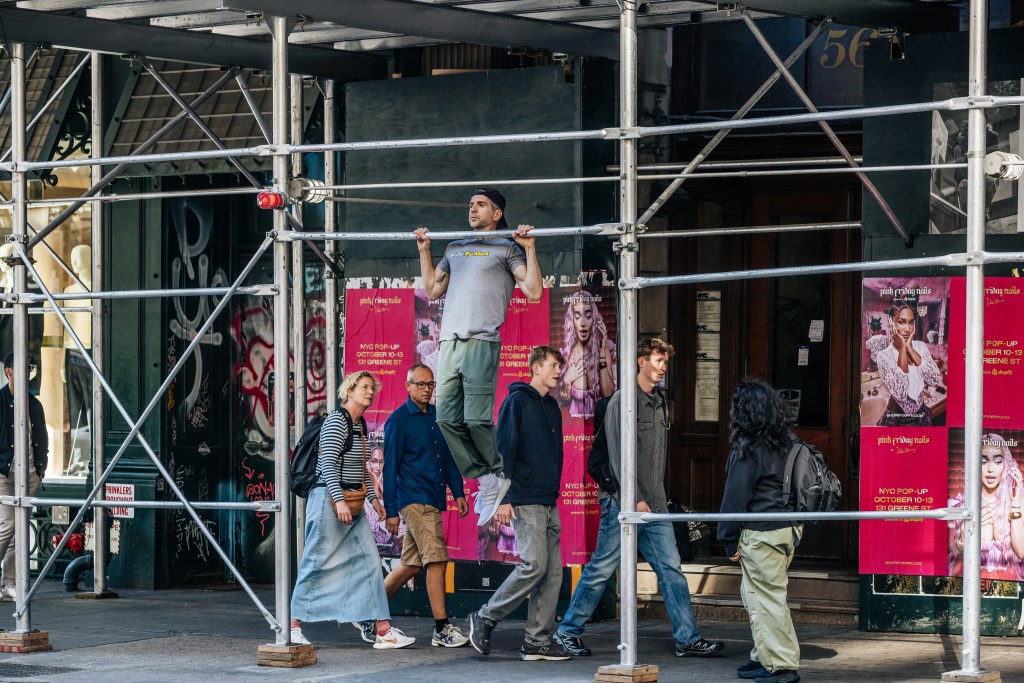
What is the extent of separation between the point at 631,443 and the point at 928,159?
327cm

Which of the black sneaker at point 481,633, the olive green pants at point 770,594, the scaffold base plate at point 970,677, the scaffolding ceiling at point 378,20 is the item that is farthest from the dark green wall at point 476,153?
the scaffold base plate at point 970,677

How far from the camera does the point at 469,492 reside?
12.5 metres

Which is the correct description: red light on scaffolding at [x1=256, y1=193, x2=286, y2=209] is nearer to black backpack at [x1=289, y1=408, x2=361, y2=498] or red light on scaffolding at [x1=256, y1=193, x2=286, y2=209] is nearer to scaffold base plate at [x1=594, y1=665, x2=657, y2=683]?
black backpack at [x1=289, y1=408, x2=361, y2=498]

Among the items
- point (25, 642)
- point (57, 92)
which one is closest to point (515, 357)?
point (25, 642)

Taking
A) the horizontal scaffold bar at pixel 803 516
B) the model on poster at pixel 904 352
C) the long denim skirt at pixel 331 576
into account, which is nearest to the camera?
the horizontal scaffold bar at pixel 803 516

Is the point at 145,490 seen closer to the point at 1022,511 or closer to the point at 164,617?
the point at 164,617

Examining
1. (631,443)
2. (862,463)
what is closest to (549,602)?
(631,443)

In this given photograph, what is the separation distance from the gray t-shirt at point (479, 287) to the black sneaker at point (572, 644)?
79.5 inches

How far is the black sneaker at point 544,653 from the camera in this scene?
1070 centimetres

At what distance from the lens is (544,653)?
35.1ft

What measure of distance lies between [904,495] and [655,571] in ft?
5.96

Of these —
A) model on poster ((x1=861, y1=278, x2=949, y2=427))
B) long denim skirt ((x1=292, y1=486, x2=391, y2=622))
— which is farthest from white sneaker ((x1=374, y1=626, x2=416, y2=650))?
model on poster ((x1=861, y1=278, x2=949, y2=427))

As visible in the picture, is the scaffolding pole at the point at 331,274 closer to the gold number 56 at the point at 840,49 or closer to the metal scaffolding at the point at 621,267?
the metal scaffolding at the point at 621,267

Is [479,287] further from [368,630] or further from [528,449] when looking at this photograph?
[368,630]
